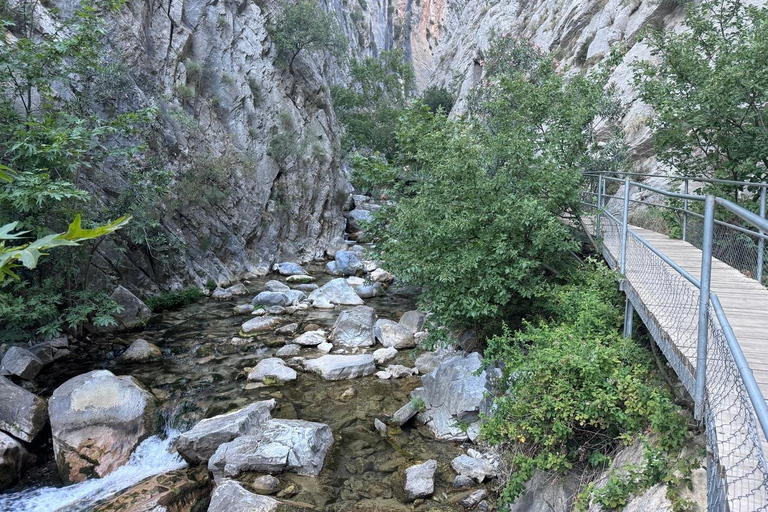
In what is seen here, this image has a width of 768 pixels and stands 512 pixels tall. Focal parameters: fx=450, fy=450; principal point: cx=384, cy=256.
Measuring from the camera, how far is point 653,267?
5754mm

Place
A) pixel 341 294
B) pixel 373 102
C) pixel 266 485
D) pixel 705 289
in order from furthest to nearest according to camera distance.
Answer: pixel 373 102, pixel 341 294, pixel 266 485, pixel 705 289

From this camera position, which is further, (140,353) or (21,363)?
(140,353)

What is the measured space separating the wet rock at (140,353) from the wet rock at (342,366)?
3.67 metres

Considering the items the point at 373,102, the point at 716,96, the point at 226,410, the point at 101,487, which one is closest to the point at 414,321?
the point at 226,410

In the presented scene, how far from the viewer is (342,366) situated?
10.1m

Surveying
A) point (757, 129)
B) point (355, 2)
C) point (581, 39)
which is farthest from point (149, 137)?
point (355, 2)

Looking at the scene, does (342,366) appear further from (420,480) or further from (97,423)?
(97,423)

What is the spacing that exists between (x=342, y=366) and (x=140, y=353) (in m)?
4.79

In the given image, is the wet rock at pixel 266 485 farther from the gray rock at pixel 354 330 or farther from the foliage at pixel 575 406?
the gray rock at pixel 354 330

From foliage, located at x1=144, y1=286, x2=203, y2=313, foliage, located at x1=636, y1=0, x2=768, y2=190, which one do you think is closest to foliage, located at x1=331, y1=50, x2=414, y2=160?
foliage, located at x1=144, y1=286, x2=203, y2=313

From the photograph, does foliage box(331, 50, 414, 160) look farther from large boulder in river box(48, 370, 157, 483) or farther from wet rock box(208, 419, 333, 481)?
wet rock box(208, 419, 333, 481)

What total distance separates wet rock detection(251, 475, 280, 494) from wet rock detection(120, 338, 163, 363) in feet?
18.6

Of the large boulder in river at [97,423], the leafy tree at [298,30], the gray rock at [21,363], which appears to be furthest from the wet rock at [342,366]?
the leafy tree at [298,30]

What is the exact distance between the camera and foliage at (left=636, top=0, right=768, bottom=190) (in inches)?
286
